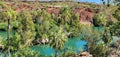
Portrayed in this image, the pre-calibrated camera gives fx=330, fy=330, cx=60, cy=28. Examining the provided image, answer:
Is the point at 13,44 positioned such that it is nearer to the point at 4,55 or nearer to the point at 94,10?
the point at 4,55

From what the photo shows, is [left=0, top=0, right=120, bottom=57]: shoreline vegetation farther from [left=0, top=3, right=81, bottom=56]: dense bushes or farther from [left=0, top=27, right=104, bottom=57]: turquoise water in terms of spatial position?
[left=0, top=27, right=104, bottom=57]: turquoise water

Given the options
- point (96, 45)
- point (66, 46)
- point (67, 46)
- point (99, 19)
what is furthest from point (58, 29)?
point (99, 19)

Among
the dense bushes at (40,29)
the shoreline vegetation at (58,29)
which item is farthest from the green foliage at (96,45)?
the dense bushes at (40,29)

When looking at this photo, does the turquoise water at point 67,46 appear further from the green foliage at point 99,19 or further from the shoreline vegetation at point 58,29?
the green foliage at point 99,19

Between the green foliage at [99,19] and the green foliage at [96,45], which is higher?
the green foliage at [96,45]

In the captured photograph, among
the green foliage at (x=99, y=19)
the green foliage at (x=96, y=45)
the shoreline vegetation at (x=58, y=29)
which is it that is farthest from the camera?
the green foliage at (x=99, y=19)

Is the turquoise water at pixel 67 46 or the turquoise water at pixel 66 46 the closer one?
the turquoise water at pixel 66 46

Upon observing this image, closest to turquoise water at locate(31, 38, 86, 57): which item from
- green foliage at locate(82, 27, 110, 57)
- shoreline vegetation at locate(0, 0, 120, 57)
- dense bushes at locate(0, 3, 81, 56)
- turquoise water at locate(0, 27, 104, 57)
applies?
turquoise water at locate(0, 27, 104, 57)

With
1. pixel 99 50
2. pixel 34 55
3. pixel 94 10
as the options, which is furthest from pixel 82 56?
pixel 94 10

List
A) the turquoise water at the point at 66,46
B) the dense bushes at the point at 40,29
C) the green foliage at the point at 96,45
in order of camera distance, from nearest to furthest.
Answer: the dense bushes at the point at 40,29 < the green foliage at the point at 96,45 < the turquoise water at the point at 66,46
